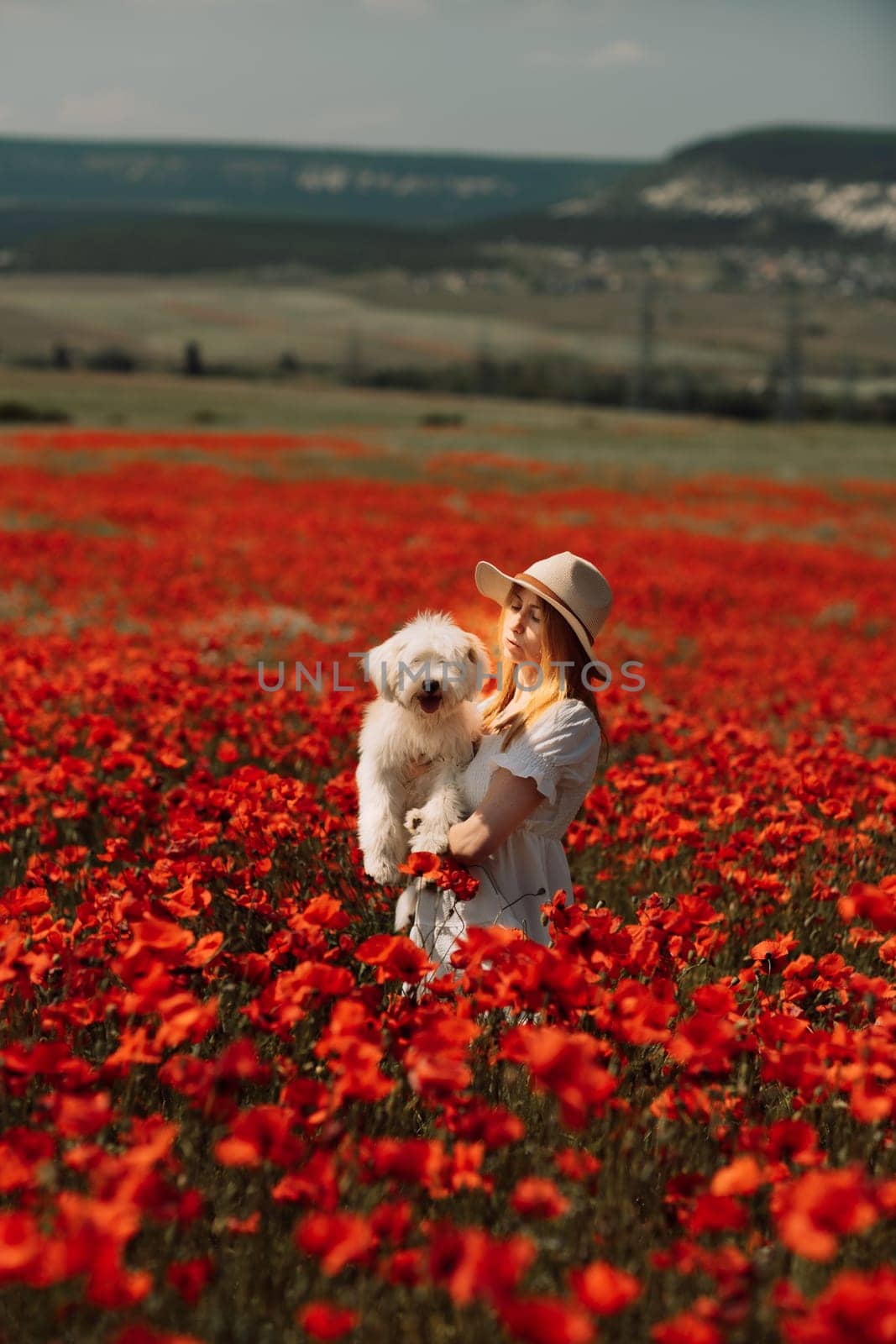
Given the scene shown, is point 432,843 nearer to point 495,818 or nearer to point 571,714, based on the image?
point 495,818

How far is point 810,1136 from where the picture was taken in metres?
2.34

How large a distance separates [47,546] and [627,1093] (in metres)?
13.7

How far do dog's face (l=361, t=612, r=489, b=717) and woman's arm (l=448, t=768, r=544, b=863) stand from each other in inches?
11.4

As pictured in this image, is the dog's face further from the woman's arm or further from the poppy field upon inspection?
the poppy field

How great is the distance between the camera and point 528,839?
388 cm

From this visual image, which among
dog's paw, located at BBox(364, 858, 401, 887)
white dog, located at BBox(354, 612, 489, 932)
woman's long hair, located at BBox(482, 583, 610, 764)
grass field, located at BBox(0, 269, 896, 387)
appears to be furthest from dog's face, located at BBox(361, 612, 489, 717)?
grass field, located at BBox(0, 269, 896, 387)

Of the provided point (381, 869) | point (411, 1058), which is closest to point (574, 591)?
point (381, 869)

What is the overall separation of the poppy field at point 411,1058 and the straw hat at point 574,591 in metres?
0.88

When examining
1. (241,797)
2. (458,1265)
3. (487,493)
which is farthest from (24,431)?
(458,1265)

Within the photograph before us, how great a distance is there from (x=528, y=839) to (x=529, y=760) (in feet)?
1.41

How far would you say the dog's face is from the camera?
3518 mm

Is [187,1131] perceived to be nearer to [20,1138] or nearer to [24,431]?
[20,1138]

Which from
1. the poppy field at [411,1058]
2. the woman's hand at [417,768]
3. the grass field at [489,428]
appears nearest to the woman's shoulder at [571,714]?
the woman's hand at [417,768]

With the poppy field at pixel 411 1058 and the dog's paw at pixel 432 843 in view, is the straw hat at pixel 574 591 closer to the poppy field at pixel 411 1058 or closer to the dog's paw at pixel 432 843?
the dog's paw at pixel 432 843
